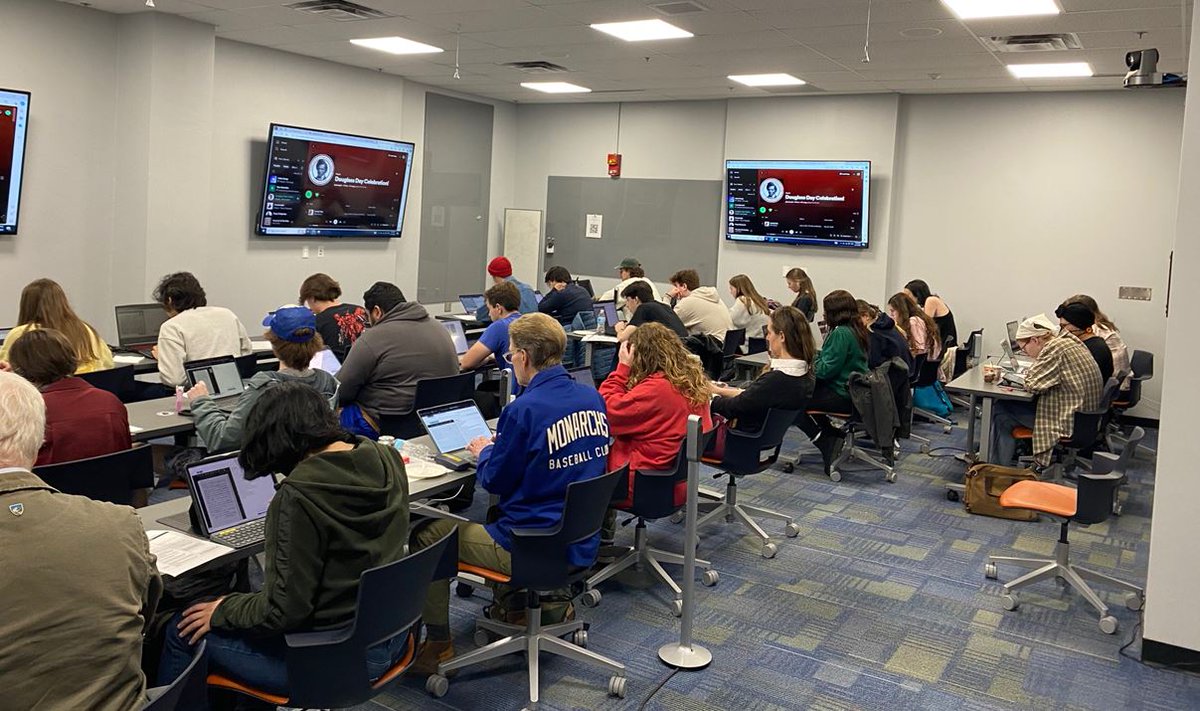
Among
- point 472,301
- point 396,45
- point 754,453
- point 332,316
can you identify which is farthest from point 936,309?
point 332,316

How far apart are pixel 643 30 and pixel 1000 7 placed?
8.32 ft

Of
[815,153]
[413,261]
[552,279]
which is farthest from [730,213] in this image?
[413,261]

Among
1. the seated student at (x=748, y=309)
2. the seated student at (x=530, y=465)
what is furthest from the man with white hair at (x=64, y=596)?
the seated student at (x=748, y=309)

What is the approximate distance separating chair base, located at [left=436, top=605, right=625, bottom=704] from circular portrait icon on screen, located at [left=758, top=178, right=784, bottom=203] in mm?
7736

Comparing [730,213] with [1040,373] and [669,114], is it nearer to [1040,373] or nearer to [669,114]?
[669,114]

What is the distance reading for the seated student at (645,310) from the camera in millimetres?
7613

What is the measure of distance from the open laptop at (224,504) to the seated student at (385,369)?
68.9 inches

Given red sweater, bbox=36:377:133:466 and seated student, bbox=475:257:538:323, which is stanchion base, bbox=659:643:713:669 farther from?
seated student, bbox=475:257:538:323

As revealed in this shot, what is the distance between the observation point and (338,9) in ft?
23.2

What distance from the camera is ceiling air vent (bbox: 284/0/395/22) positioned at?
6.97 metres

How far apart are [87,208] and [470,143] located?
5074 millimetres

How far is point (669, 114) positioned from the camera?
11.6 m

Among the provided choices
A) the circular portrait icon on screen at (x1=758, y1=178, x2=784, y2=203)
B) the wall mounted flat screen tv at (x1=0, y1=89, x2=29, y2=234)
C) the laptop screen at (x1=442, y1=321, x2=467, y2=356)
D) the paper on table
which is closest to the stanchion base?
the paper on table

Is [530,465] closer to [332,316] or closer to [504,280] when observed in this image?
[332,316]
